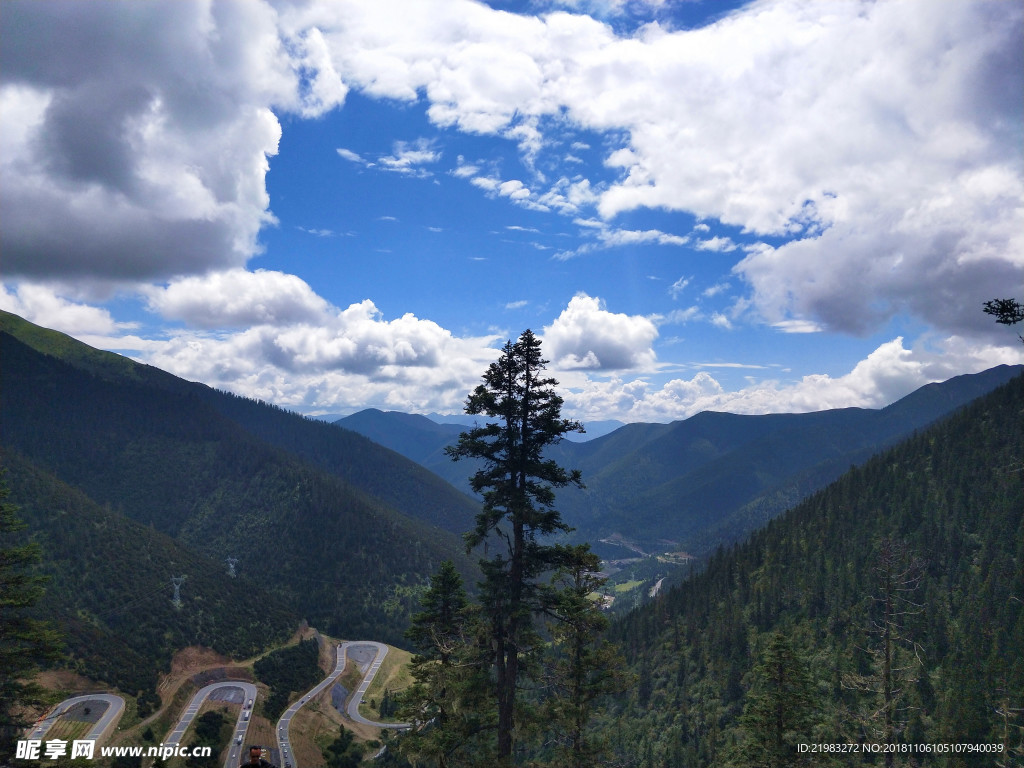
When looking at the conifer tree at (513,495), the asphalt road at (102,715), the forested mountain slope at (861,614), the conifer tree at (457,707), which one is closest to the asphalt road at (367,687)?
the asphalt road at (102,715)

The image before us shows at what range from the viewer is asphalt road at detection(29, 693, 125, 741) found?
72.2 meters

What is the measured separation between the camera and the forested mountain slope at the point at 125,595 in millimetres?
100000

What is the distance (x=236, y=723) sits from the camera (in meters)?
90.2

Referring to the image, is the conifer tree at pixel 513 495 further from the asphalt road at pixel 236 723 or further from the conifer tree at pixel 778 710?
Result: the asphalt road at pixel 236 723

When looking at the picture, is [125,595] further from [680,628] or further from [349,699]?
[680,628]

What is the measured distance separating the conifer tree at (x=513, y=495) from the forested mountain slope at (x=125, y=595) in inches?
4019

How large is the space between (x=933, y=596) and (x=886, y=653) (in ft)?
374

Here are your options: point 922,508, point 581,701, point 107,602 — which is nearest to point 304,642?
point 107,602

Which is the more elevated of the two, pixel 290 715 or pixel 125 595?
pixel 125 595

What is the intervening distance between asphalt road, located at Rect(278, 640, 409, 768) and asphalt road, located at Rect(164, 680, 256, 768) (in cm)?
646

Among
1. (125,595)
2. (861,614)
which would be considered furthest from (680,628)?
(125,595)

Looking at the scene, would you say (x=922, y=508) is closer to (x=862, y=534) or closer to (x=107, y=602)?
(x=862, y=534)

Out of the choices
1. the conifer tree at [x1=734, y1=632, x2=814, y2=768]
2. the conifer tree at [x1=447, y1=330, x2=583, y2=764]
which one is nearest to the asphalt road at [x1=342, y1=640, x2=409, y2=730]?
the conifer tree at [x1=734, y1=632, x2=814, y2=768]

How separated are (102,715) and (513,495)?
97322 mm
